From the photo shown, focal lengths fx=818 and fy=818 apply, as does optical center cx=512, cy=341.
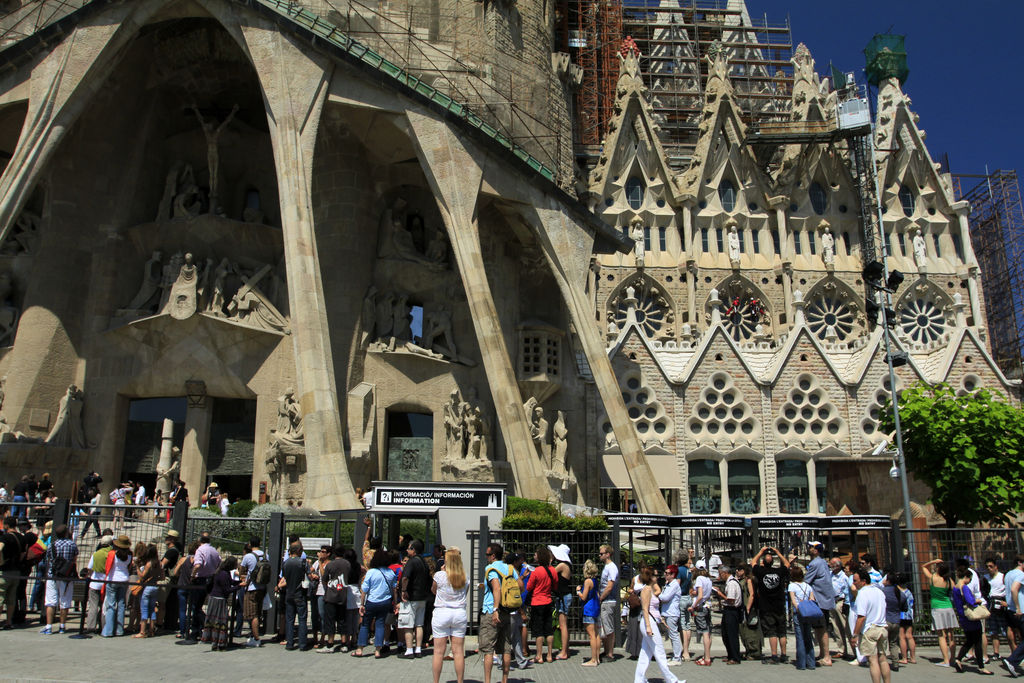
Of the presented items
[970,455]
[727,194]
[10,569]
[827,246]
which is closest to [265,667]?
[10,569]

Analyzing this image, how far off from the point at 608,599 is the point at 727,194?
29.3 meters

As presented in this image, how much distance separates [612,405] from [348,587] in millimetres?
11848

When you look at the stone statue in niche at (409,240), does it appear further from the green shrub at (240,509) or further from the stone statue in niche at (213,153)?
the green shrub at (240,509)

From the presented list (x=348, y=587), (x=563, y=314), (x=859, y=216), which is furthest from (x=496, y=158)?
(x=859, y=216)

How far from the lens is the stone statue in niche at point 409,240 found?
2246cm

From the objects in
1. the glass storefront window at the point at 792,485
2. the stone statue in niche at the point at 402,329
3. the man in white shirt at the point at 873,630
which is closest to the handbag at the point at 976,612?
the man in white shirt at the point at 873,630

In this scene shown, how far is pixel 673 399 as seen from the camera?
28688 millimetres

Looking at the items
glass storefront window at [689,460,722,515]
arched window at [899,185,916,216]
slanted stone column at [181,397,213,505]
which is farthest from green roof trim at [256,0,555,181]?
arched window at [899,185,916,216]

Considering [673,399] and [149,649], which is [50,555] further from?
[673,399]

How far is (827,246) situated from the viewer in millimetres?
34875

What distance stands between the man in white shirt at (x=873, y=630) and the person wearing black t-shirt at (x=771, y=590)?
98 centimetres

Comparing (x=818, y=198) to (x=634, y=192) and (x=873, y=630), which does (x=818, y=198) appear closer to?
(x=634, y=192)

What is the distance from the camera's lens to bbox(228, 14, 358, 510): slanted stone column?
58.4ft

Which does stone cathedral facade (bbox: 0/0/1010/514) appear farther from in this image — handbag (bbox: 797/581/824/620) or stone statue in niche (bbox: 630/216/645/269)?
handbag (bbox: 797/581/824/620)
